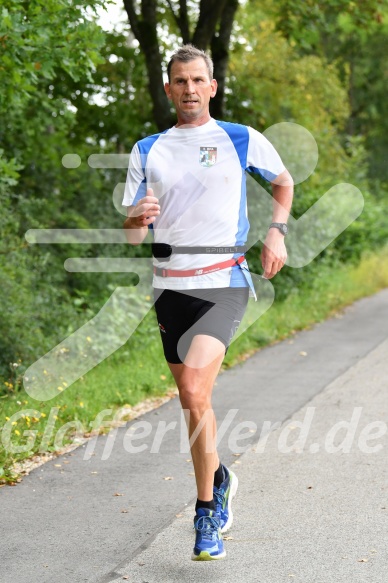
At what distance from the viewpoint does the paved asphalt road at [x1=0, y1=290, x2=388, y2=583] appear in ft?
15.7

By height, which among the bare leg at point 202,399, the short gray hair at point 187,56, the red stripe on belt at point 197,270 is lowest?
the bare leg at point 202,399

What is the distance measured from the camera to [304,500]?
589 centimetres

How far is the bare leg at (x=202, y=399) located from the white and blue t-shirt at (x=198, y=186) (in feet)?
0.98

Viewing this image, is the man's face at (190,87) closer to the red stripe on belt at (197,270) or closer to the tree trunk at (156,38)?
the red stripe on belt at (197,270)

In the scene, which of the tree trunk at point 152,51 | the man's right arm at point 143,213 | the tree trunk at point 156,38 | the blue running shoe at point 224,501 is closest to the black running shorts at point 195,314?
the man's right arm at point 143,213

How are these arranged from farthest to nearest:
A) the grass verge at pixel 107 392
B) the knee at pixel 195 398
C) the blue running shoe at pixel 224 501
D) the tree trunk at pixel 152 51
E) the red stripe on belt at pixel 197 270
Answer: the tree trunk at pixel 152 51 < the grass verge at pixel 107 392 < the blue running shoe at pixel 224 501 < the red stripe on belt at pixel 197 270 < the knee at pixel 195 398

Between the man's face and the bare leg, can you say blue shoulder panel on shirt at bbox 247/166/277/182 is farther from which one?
the bare leg

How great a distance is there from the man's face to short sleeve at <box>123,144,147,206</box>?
0.30 meters

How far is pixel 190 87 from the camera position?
16.3ft

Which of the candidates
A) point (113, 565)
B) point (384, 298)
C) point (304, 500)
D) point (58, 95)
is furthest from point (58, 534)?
point (384, 298)

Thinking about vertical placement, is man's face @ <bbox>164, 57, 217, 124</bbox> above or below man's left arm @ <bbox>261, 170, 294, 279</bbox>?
above

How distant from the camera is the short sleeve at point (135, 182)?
5.01 m

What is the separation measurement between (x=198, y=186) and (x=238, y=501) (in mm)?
1942

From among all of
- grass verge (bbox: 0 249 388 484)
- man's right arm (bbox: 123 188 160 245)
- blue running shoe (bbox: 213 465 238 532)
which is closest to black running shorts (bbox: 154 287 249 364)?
man's right arm (bbox: 123 188 160 245)
